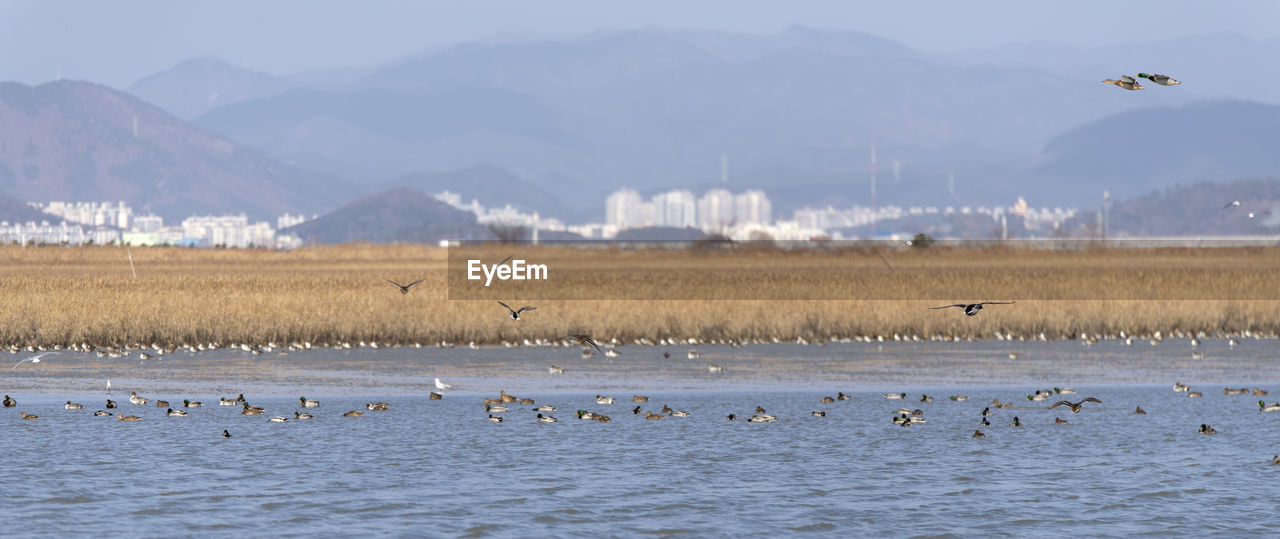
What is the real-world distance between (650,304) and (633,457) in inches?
1129

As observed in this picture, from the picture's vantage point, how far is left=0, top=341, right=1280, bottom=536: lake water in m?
21.0

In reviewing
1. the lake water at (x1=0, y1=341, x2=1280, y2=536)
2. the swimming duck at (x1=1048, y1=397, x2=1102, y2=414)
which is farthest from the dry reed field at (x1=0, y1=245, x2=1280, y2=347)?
the swimming duck at (x1=1048, y1=397, x2=1102, y2=414)

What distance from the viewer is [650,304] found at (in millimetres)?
54531

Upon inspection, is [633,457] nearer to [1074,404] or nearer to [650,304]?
[1074,404]

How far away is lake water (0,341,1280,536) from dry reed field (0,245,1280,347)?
656 centimetres

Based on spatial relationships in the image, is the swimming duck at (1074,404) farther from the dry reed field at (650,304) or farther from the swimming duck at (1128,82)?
the dry reed field at (650,304)

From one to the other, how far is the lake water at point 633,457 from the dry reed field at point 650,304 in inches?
258

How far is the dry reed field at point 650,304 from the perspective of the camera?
154 ft

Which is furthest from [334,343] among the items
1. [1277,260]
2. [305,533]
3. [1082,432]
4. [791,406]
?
[1277,260]

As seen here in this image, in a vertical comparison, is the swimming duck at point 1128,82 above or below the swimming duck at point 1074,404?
above

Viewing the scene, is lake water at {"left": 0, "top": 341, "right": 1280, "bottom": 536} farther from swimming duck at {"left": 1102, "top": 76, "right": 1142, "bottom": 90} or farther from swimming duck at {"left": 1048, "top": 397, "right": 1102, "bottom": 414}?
swimming duck at {"left": 1102, "top": 76, "right": 1142, "bottom": 90}

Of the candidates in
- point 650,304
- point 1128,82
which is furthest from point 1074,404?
point 650,304

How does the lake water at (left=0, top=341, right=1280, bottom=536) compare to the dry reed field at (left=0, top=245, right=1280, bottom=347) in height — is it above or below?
below

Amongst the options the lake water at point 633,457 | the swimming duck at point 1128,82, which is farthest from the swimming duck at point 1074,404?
the swimming duck at point 1128,82
